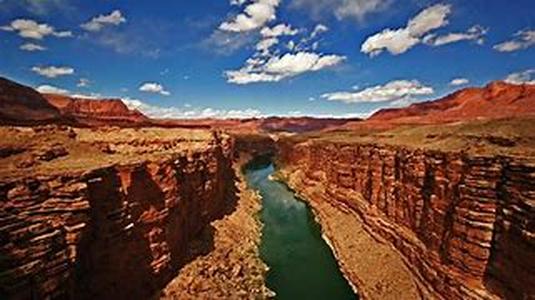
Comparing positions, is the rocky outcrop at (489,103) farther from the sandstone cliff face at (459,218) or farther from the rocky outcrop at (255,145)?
the rocky outcrop at (255,145)

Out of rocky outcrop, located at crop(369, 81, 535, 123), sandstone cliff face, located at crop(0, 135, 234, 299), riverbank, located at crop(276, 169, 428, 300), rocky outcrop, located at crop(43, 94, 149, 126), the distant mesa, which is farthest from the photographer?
rocky outcrop, located at crop(43, 94, 149, 126)

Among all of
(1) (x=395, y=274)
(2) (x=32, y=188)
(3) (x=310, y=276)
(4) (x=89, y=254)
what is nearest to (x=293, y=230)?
(3) (x=310, y=276)

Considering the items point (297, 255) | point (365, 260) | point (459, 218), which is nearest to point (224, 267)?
point (297, 255)

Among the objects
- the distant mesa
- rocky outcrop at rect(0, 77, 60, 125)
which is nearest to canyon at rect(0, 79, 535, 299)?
rocky outcrop at rect(0, 77, 60, 125)

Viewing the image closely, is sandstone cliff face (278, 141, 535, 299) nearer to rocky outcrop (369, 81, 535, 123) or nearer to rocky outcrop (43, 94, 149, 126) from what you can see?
rocky outcrop (369, 81, 535, 123)

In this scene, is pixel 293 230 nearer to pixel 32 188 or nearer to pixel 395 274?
pixel 395 274

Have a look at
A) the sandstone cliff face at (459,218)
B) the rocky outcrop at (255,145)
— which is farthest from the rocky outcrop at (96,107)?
the sandstone cliff face at (459,218)
